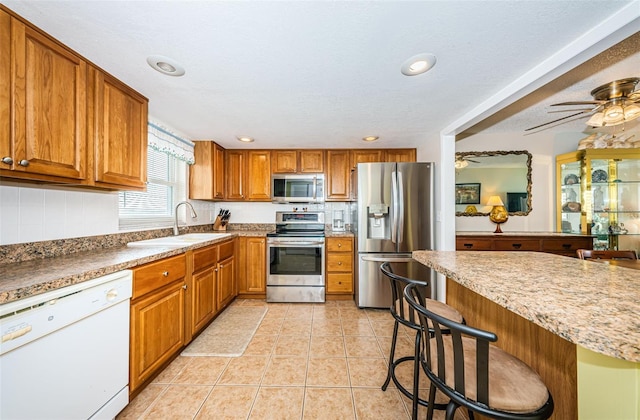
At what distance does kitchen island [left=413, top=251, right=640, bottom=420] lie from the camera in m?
0.61

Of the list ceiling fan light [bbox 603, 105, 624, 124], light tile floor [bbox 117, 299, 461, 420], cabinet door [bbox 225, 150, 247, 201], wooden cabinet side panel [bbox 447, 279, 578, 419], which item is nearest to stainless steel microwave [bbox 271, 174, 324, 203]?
cabinet door [bbox 225, 150, 247, 201]

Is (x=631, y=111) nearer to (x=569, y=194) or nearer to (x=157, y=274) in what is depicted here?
(x=569, y=194)

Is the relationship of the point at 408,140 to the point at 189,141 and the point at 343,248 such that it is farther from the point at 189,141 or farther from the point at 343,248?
the point at 189,141

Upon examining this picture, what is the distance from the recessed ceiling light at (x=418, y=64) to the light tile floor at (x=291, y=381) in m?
2.09

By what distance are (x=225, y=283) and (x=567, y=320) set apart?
288cm

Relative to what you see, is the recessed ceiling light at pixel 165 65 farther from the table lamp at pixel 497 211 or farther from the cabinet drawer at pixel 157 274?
the table lamp at pixel 497 211

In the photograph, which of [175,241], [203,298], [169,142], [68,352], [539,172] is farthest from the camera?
[539,172]

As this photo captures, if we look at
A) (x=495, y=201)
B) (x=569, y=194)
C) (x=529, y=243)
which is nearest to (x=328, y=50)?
(x=495, y=201)

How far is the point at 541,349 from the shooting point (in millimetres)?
1000

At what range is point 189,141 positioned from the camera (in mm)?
3012

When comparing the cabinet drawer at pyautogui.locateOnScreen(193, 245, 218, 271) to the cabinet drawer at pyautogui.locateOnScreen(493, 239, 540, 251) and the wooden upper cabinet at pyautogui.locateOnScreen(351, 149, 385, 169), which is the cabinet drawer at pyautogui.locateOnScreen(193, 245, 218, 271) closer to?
the wooden upper cabinet at pyautogui.locateOnScreen(351, 149, 385, 169)

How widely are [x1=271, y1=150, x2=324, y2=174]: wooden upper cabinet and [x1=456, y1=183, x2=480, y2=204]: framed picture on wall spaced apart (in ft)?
6.29

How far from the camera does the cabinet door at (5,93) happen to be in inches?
43.8

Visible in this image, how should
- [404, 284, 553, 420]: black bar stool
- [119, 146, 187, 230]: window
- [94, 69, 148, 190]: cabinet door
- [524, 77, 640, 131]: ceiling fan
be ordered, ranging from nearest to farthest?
[404, 284, 553, 420]: black bar stool → [94, 69, 148, 190]: cabinet door → [524, 77, 640, 131]: ceiling fan → [119, 146, 187, 230]: window
